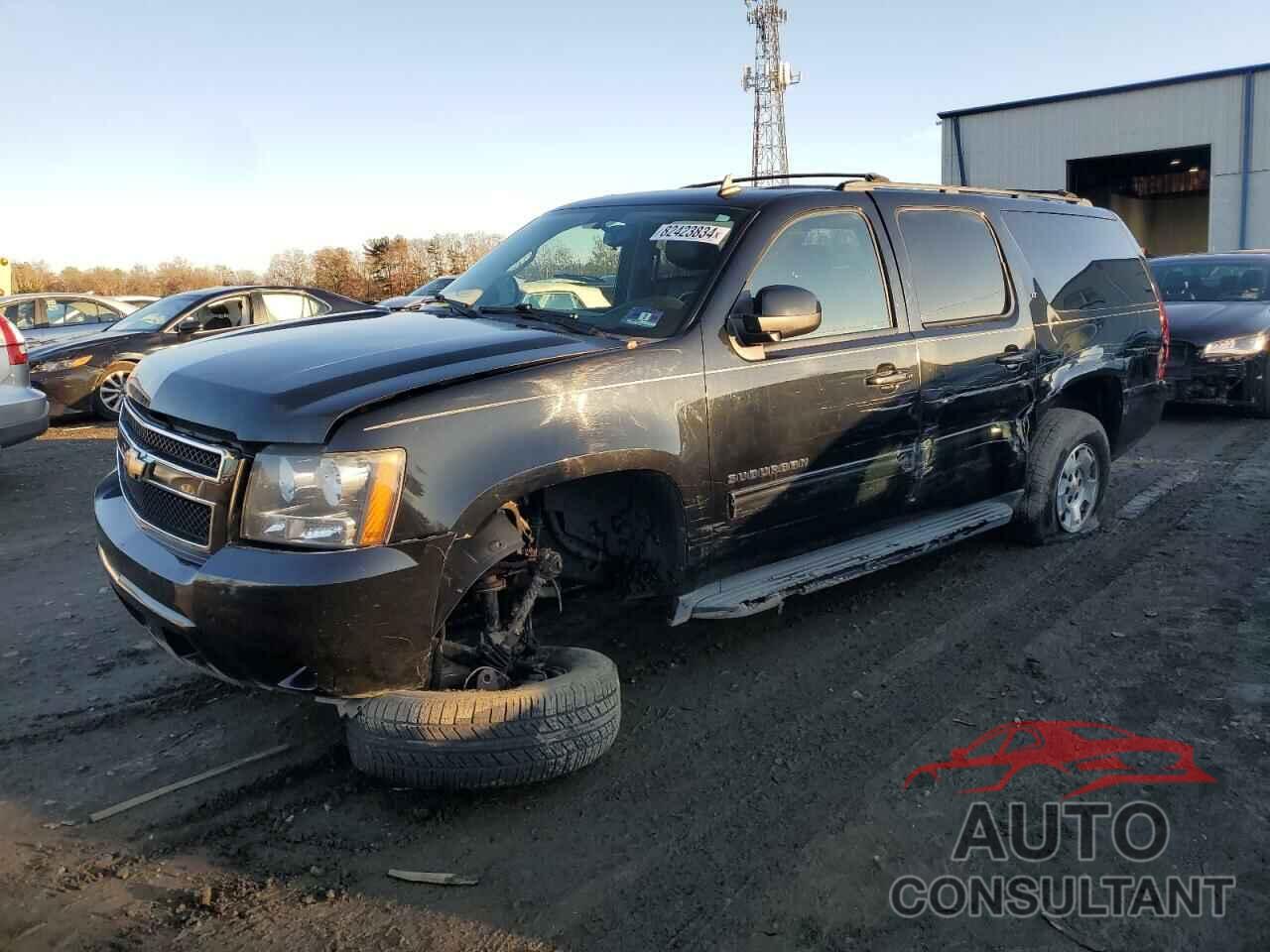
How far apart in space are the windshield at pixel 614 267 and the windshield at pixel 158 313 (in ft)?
25.8

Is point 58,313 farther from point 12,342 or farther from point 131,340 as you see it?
point 12,342

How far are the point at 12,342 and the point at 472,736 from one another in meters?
6.47

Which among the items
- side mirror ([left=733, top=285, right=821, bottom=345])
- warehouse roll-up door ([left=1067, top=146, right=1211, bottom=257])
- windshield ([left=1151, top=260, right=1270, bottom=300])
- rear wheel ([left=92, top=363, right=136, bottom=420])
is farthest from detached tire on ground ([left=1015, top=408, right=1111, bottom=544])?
warehouse roll-up door ([left=1067, top=146, right=1211, bottom=257])

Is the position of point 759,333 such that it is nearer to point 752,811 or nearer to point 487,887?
point 752,811

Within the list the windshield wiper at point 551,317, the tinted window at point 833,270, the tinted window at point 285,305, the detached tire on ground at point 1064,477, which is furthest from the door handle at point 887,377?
the tinted window at point 285,305

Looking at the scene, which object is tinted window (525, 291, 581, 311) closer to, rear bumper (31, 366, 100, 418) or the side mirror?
the side mirror

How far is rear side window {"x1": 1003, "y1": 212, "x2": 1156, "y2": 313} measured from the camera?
5.54 meters

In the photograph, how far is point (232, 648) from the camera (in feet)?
9.41

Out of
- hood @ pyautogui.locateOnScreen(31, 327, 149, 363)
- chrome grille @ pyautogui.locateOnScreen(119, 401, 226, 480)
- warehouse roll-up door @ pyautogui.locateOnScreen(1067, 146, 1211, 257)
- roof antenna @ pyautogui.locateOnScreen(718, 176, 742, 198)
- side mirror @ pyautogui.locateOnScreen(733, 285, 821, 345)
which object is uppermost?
warehouse roll-up door @ pyautogui.locateOnScreen(1067, 146, 1211, 257)

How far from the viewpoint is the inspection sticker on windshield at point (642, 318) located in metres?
3.80

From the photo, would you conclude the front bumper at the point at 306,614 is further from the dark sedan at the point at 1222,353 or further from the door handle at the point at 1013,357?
the dark sedan at the point at 1222,353

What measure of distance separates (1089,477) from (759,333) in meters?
3.27

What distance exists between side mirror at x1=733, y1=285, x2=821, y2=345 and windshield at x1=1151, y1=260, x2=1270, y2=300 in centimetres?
862

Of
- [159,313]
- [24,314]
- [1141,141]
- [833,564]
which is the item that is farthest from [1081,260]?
[1141,141]
